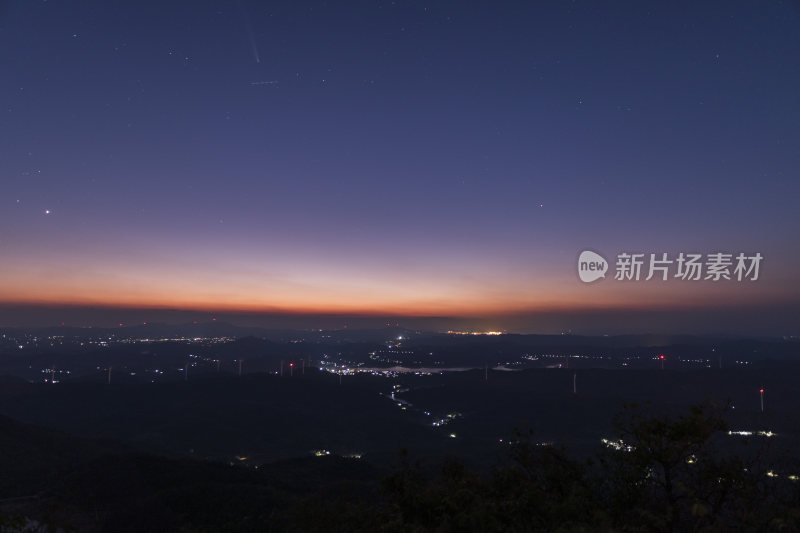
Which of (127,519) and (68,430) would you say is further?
(68,430)

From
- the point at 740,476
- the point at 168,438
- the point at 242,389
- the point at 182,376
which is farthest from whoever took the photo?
the point at 182,376

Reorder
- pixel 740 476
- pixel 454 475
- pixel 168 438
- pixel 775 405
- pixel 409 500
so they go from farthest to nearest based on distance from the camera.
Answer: pixel 775 405, pixel 168 438, pixel 454 475, pixel 409 500, pixel 740 476

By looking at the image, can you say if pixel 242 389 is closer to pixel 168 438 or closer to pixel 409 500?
pixel 168 438

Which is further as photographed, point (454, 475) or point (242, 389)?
point (242, 389)

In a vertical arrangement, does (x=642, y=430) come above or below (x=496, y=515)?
above

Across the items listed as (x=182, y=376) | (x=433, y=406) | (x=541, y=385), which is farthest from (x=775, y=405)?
(x=182, y=376)

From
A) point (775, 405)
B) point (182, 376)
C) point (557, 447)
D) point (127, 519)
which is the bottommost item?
point (182, 376)

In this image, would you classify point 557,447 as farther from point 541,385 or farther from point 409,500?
point 541,385

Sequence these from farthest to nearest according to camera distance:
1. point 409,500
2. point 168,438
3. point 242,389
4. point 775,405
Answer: point 242,389, point 775,405, point 168,438, point 409,500

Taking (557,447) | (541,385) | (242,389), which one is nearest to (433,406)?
(541,385)
